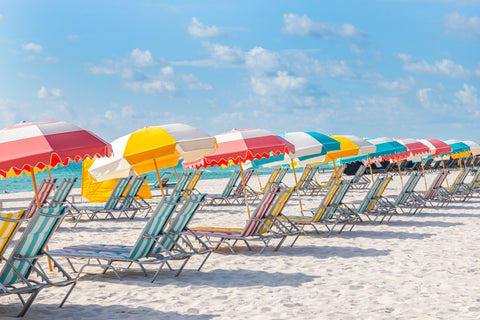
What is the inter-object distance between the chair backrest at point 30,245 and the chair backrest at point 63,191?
7.23 metres

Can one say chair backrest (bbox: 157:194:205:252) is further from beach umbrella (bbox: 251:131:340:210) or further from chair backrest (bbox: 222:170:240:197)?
chair backrest (bbox: 222:170:240:197)

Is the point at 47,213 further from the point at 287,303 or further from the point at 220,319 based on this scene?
the point at 287,303

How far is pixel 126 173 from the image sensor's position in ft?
35.5

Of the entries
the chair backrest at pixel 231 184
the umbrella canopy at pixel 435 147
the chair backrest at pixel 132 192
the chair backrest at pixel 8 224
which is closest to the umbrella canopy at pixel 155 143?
the chair backrest at pixel 8 224

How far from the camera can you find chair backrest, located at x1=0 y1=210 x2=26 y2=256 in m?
4.01

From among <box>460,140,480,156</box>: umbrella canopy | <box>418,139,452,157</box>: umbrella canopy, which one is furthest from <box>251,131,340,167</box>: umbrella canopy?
<box>460,140,480,156</box>: umbrella canopy

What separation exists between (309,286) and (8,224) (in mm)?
2830

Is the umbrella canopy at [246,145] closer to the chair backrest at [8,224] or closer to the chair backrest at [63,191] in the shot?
the chair backrest at [63,191]

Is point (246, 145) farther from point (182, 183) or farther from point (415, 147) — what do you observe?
point (415, 147)

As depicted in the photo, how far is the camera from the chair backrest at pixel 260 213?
727 cm

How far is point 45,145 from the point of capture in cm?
649

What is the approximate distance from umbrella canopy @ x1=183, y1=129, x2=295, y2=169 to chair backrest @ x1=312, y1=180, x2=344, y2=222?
4.14 ft

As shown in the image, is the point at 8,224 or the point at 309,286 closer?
the point at 8,224

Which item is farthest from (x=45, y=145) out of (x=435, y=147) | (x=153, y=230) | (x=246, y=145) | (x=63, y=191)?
(x=435, y=147)
